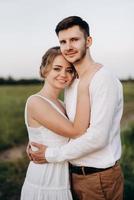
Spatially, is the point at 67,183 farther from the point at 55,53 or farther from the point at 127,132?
the point at 127,132

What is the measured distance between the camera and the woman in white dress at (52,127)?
1.94 m

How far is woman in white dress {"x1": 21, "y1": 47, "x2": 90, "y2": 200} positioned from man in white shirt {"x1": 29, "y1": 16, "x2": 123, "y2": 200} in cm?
4

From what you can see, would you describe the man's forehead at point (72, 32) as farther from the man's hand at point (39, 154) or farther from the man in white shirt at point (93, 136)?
the man's hand at point (39, 154)

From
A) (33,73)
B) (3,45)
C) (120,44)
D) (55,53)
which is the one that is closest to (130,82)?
(120,44)

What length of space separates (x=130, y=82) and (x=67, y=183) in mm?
1737

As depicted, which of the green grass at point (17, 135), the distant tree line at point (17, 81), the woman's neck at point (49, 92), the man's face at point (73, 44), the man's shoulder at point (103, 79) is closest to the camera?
the man's shoulder at point (103, 79)

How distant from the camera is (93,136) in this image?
73.4 inches

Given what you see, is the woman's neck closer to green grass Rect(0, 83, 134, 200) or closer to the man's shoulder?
the man's shoulder

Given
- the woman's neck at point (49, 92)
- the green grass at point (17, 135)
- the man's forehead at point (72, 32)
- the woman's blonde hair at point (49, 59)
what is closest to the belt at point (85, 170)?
the woman's neck at point (49, 92)

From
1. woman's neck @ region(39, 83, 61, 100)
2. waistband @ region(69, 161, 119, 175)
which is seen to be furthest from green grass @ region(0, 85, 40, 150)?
waistband @ region(69, 161, 119, 175)

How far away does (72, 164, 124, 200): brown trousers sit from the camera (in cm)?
192

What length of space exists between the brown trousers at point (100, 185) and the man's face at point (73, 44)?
507 mm

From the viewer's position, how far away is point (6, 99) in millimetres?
3406

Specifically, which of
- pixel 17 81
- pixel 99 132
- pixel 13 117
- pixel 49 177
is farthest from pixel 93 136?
pixel 17 81
